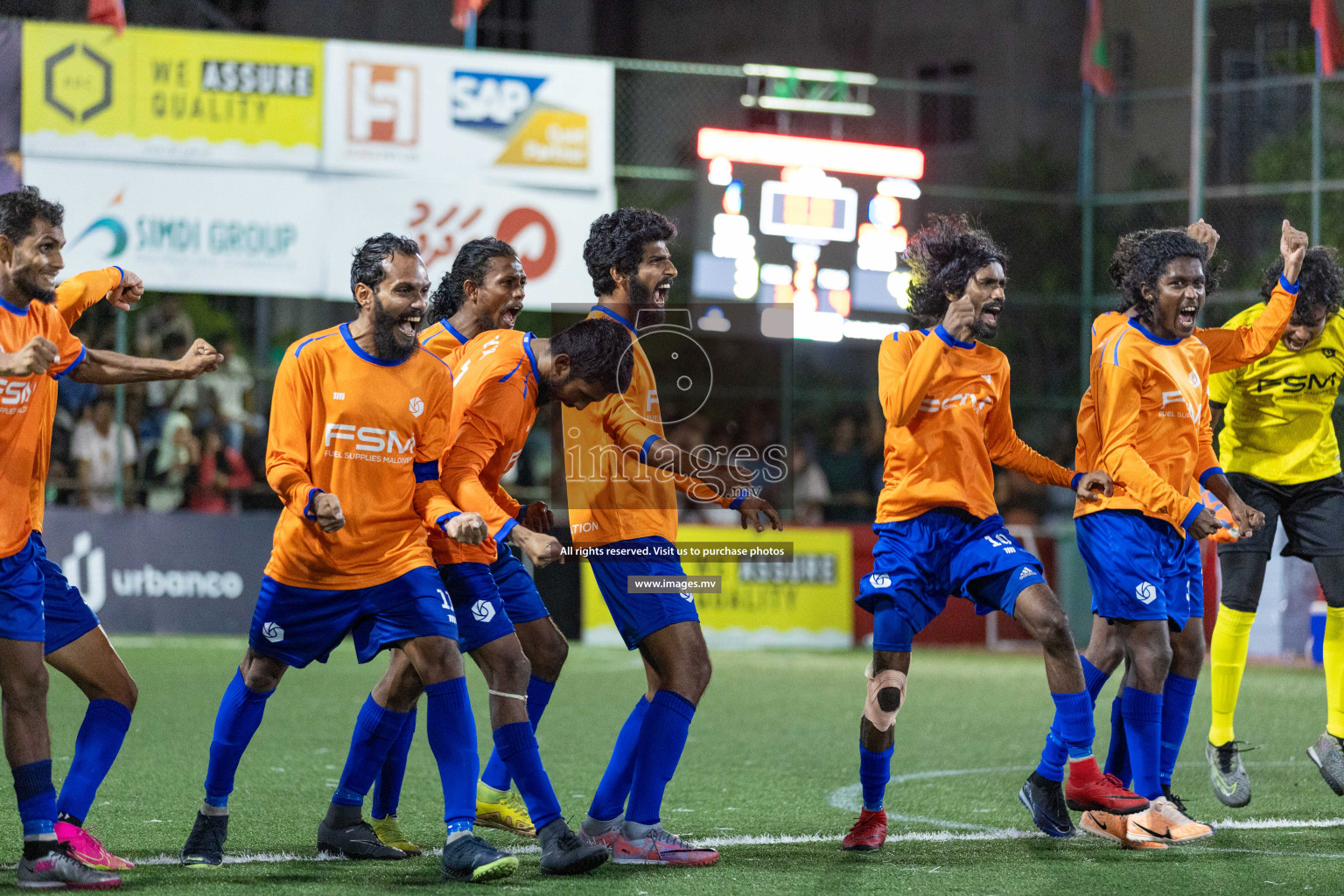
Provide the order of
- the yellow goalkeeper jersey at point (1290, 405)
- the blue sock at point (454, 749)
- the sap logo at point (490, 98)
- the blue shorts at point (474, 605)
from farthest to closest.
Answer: the sap logo at point (490, 98)
the yellow goalkeeper jersey at point (1290, 405)
the blue shorts at point (474, 605)
the blue sock at point (454, 749)

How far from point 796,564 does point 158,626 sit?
20.5 ft

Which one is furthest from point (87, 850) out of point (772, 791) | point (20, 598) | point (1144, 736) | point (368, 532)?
point (1144, 736)

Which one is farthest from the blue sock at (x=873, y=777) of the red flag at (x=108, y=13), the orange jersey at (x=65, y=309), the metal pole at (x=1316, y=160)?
the red flag at (x=108, y=13)

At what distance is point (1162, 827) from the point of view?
5773 millimetres

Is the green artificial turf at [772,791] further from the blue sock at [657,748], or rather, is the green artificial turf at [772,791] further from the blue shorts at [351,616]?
the blue shorts at [351,616]

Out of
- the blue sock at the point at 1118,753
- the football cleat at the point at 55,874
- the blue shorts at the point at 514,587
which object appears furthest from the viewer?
the blue sock at the point at 1118,753

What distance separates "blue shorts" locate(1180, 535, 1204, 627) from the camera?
606 cm

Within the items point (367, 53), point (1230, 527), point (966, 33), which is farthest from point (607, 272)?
point (966, 33)

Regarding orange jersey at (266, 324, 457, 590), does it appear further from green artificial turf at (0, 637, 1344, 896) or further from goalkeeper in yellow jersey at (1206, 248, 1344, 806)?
goalkeeper in yellow jersey at (1206, 248, 1344, 806)

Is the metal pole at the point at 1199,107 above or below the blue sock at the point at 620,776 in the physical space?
above

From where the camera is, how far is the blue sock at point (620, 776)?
5.45 meters

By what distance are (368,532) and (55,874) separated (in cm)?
140

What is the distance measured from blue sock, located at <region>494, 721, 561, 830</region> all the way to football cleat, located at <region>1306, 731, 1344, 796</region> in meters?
3.57

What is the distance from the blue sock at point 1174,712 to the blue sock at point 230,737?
11.4 ft
